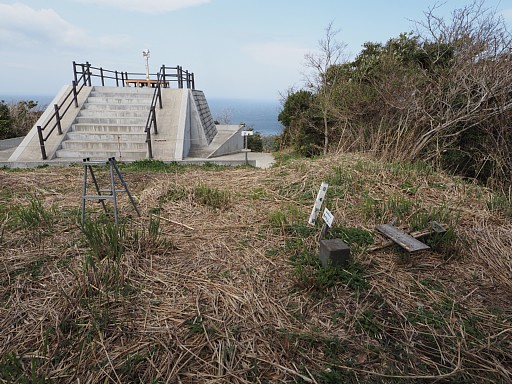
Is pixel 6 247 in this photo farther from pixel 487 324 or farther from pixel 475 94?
pixel 475 94

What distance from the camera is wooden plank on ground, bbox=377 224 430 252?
89.4 inches

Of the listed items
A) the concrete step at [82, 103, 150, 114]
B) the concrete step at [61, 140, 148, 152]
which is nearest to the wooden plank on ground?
the concrete step at [61, 140, 148, 152]

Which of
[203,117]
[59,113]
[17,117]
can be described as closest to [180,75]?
[203,117]

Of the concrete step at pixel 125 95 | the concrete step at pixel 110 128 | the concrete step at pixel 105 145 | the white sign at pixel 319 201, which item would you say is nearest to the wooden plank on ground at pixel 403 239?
the white sign at pixel 319 201

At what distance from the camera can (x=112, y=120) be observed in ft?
31.5

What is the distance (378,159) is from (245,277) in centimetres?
372

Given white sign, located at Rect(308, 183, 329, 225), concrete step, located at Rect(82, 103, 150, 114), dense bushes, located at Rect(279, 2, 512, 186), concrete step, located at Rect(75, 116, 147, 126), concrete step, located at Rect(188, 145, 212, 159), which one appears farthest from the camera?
concrete step, located at Rect(82, 103, 150, 114)

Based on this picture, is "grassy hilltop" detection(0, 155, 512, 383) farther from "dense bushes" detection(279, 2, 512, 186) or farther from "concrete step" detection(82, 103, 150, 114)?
"concrete step" detection(82, 103, 150, 114)

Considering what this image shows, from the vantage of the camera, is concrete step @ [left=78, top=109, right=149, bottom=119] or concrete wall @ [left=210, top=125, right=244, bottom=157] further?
concrete wall @ [left=210, top=125, right=244, bottom=157]

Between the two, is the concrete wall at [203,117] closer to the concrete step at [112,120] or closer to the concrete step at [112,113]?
Answer: the concrete step at [112,113]

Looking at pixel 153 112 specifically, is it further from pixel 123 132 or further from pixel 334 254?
pixel 334 254

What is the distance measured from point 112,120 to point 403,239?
31.9ft

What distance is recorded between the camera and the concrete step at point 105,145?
861 centimetres

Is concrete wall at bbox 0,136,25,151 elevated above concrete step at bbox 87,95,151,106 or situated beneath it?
situated beneath
